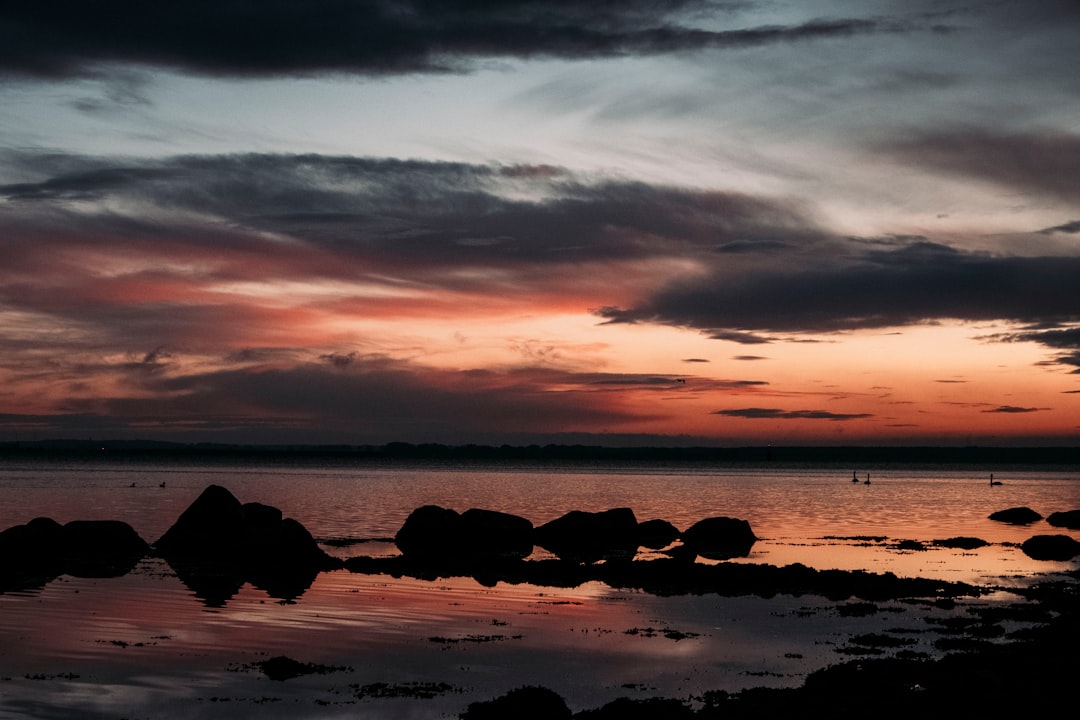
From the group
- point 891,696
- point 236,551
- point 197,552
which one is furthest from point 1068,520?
point 891,696

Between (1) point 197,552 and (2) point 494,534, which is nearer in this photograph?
(1) point 197,552

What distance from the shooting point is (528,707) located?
18906 mm

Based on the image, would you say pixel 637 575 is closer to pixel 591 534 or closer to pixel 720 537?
pixel 720 537

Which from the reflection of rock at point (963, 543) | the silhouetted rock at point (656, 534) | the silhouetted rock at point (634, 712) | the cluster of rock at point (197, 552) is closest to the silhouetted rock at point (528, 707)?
the silhouetted rock at point (634, 712)

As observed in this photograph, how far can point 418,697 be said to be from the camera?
72.5 feet

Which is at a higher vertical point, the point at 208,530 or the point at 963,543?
the point at 208,530

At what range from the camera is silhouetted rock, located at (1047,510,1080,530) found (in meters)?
75.1

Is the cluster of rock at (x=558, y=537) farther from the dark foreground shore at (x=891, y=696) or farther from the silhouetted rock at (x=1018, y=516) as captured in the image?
the silhouetted rock at (x=1018, y=516)

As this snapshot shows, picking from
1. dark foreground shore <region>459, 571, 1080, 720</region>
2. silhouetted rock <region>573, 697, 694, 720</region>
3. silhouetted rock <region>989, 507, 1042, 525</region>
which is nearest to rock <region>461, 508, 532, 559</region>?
dark foreground shore <region>459, 571, 1080, 720</region>

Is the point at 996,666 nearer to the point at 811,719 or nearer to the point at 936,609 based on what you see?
the point at 811,719

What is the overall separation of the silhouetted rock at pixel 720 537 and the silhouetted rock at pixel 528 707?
126ft

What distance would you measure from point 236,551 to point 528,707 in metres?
34.4

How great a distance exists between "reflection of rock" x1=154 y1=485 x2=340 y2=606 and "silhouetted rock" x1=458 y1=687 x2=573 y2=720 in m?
18.7

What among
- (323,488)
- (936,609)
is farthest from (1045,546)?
(323,488)
